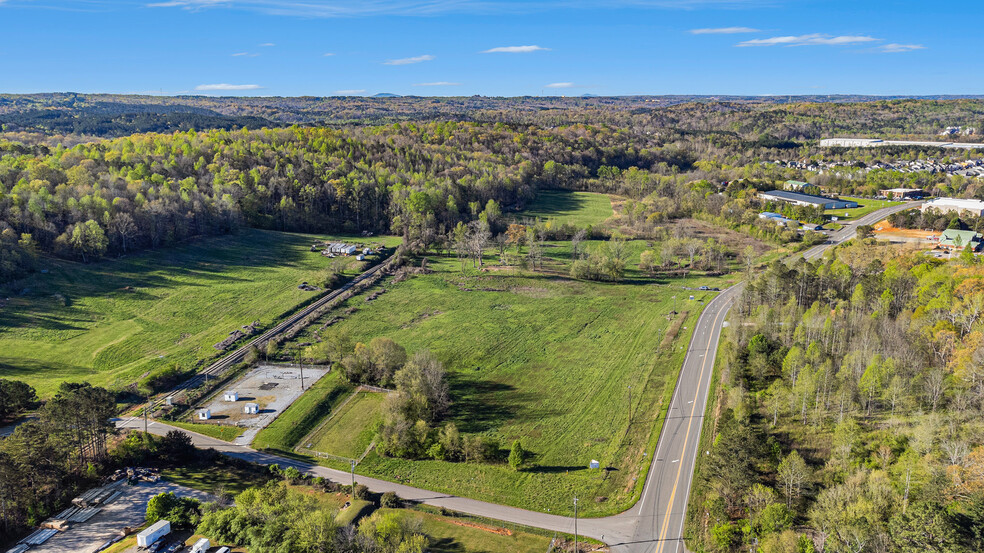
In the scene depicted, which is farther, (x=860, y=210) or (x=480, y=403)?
(x=860, y=210)

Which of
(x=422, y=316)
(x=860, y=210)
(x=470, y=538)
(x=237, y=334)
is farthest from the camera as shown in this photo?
(x=860, y=210)

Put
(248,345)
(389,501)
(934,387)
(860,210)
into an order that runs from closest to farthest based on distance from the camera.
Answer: (389,501) < (934,387) < (248,345) < (860,210)

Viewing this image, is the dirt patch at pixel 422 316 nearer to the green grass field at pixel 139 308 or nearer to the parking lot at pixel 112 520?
the green grass field at pixel 139 308

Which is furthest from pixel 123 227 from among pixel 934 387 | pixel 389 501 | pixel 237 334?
pixel 934 387

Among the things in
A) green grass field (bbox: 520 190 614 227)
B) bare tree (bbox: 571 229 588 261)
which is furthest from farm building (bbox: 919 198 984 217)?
bare tree (bbox: 571 229 588 261)

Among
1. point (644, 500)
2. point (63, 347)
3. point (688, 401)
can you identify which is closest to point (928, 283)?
point (688, 401)

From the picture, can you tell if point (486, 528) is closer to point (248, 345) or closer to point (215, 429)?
point (215, 429)

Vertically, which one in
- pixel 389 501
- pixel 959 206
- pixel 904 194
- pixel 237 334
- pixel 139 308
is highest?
pixel 904 194
